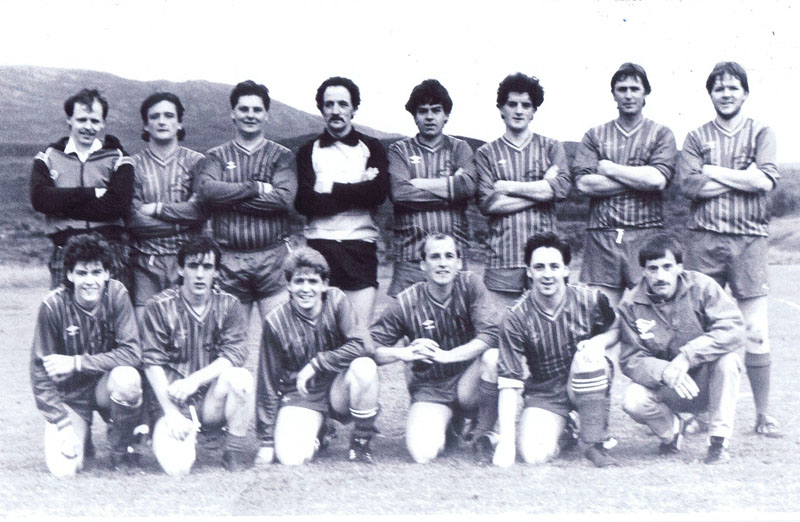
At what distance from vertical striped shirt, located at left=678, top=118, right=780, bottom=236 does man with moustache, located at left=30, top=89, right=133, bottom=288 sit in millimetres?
2304

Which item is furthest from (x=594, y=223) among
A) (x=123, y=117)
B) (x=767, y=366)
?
(x=123, y=117)

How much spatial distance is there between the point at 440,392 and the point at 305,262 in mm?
749

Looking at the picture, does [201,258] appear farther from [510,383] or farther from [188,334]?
[510,383]

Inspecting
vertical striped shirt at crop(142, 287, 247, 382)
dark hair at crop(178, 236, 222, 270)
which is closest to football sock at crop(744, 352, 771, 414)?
vertical striped shirt at crop(142, 287, 247, 382)

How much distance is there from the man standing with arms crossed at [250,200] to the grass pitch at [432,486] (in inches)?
28.4

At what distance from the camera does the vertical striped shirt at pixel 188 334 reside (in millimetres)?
3262

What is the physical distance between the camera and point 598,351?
126 inches

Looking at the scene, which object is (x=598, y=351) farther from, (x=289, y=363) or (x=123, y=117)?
(x=123, y=117)

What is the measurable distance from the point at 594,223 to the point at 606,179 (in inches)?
8.0

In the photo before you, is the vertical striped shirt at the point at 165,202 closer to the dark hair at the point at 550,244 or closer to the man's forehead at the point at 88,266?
the man's forehead at the point at 88,266

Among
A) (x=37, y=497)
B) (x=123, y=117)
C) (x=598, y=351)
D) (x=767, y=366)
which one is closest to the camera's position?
(x=37, y=497)

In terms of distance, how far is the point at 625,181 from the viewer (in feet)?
11.8

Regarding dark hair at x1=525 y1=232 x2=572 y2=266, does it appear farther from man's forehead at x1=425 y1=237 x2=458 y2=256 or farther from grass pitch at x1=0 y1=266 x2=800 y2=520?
grass pitch at x1=0 y1=266 x2=800 y2=520

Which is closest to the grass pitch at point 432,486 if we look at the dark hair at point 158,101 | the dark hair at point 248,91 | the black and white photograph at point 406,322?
the black and white photograph at point 406,322
